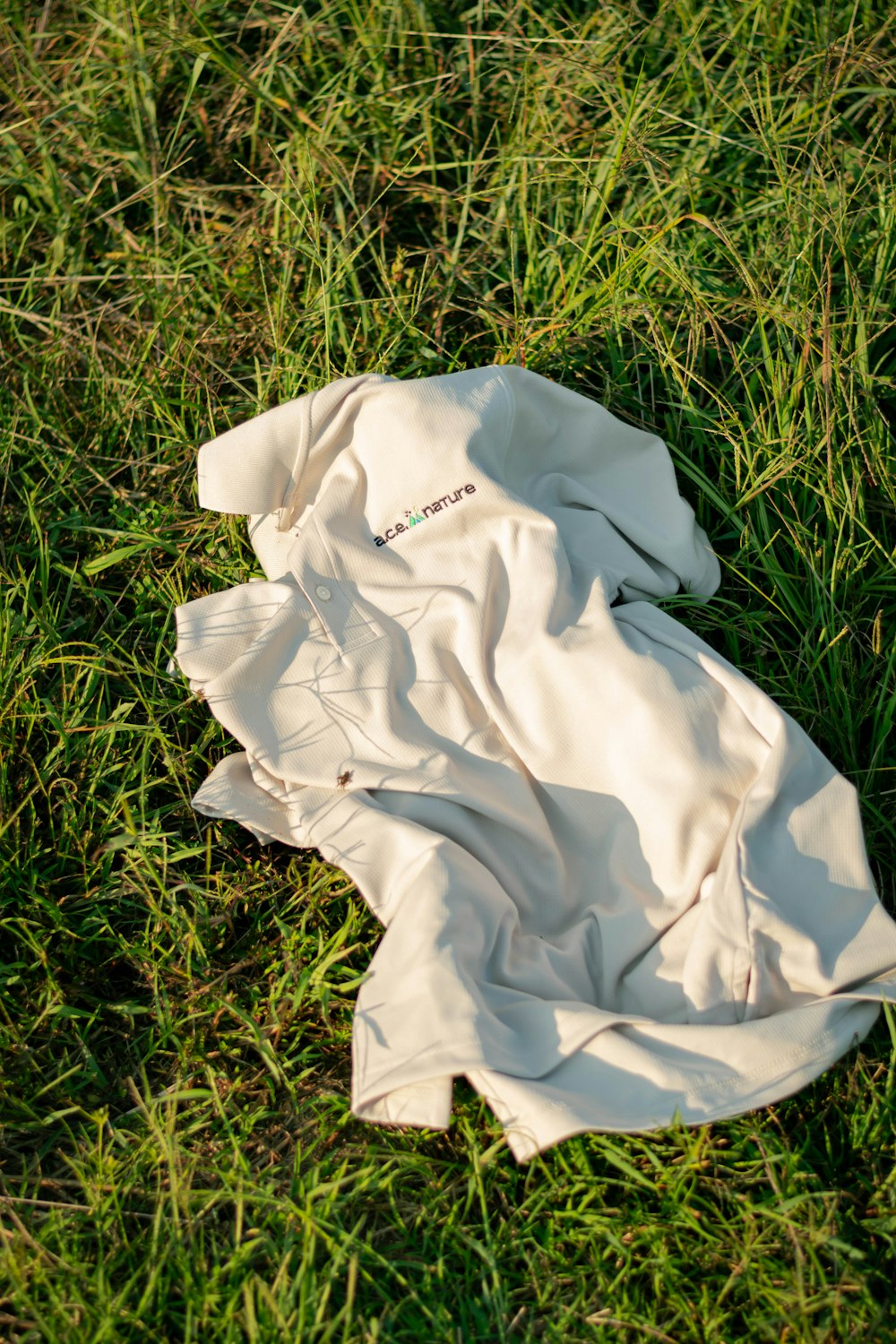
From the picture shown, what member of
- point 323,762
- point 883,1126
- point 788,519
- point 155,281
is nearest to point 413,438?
point 323,762

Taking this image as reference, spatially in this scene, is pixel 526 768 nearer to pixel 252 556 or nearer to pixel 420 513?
pixel 420 513

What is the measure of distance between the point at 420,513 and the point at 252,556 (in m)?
0.48

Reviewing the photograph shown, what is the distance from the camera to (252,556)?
2.41 m

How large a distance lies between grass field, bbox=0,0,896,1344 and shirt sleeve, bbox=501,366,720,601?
12 centimetres

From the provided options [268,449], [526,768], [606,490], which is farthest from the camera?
[606,490]

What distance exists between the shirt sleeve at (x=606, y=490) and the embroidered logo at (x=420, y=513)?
0.51ft

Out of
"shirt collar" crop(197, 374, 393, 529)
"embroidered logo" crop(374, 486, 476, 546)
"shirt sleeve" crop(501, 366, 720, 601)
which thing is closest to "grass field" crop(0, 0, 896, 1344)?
"shirt sleeve" crop(501, 366, 720, 601)

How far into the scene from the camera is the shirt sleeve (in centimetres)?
220

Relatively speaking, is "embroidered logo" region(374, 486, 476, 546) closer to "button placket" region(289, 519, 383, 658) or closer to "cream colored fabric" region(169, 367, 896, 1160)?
"cream colored fabric" region(169, 367, 896, 1160)


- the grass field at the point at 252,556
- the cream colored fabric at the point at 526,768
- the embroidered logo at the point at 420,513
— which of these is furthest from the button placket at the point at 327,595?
the grass field at the point at 252,556

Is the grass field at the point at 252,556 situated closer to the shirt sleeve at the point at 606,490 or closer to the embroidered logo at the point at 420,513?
the shirt sleeve at the point at 606,490

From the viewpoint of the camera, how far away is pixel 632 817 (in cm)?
193

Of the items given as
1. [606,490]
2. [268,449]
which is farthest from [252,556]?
[606,490]

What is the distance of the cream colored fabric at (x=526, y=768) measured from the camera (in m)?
1.70
